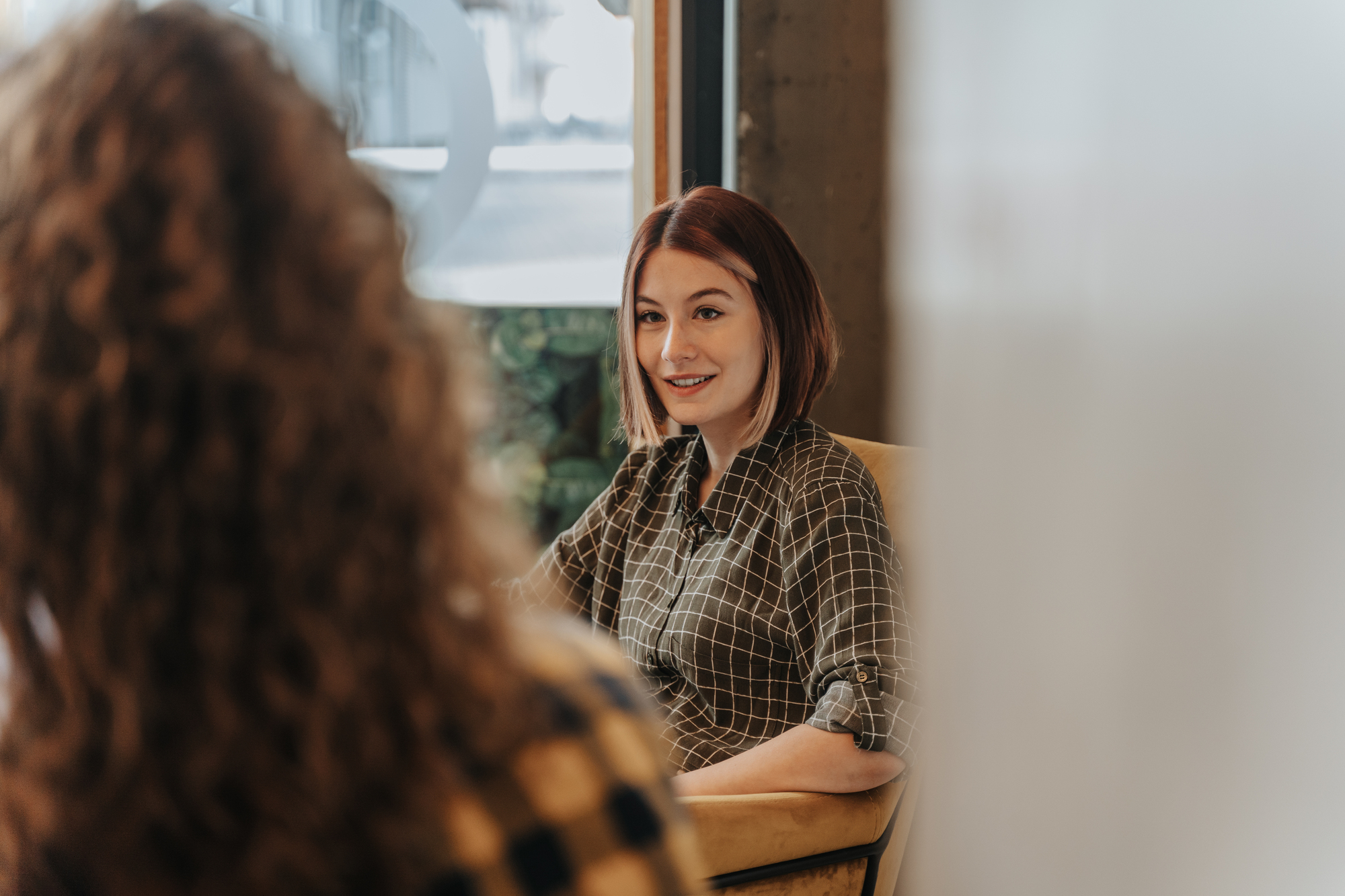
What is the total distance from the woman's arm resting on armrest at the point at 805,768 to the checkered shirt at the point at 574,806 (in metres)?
0.69

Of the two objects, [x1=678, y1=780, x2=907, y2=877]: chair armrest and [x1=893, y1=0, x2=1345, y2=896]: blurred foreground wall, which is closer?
[x1=893, y1=0, x2=1345, y2=896]: blurred foreground wall

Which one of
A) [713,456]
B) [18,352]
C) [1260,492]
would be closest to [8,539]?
[18,352]

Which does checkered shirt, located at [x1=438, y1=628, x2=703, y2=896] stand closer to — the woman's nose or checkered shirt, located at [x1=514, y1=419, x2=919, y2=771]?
checkered shirt, located at [x1=514, y1=419, x2=919, y2=771]

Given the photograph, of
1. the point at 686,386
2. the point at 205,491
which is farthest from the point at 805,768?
the point at 205,491

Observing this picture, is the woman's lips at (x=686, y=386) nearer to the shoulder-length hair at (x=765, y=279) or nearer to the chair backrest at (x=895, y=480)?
the shoulder-length hair at (x=765, y=279)

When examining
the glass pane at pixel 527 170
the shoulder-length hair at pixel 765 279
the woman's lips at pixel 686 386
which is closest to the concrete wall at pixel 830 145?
the glass pane at pixel 527 170

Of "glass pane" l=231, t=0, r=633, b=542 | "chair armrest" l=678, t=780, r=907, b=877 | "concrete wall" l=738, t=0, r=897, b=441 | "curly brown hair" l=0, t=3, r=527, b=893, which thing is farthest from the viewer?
"glass pane" l=231, t=0, r=633, b=542

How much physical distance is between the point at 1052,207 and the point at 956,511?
327 millimetres

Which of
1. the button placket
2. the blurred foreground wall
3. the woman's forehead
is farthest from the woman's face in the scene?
the blurred foreground wall

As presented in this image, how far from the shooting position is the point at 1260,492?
2.08 ft

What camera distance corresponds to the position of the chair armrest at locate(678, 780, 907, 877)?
1.13 meters

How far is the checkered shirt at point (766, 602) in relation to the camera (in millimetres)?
1211

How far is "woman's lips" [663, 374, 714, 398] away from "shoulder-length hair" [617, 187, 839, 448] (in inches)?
3.3

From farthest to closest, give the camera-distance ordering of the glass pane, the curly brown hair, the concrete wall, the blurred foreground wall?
the glass pane
the concrete wall
the blurred foreground wall
the curly brown hair
